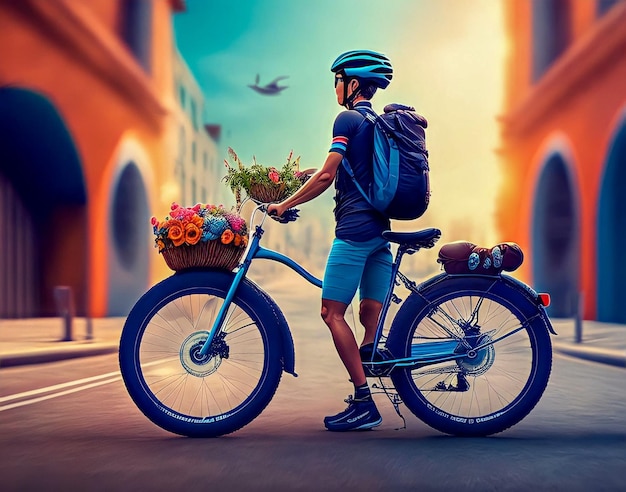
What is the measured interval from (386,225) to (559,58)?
15864 millimetres

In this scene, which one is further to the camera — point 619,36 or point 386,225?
point 619,36

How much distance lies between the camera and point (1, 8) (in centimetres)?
1470

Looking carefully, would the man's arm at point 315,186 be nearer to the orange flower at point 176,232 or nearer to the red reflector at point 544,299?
the orange flower at point 176,232

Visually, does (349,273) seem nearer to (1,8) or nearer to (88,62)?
(1,8)

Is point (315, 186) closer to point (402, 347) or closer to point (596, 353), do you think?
point (402, 347)

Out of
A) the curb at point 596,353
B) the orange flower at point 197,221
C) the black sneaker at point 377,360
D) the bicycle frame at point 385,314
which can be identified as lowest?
the curb at point 596,353

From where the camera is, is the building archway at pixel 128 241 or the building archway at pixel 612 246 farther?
the building archway at pixel 128 241

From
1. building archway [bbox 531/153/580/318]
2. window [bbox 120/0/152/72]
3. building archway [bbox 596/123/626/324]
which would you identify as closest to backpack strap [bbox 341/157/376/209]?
building archway [bbox 596/123/626/324]

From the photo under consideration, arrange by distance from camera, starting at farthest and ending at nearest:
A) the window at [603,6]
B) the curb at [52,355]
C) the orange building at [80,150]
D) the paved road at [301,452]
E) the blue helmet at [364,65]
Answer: the window at [603,6], the orange building at [80,150], the curb at [52,355], the blue helmet at [364,65], the paved road at [301,452]

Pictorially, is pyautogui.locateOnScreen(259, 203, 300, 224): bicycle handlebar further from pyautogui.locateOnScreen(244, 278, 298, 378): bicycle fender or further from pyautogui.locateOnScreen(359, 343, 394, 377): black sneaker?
pyautogui.locateOnScreen(359, 343, 394, 377): black sneaker

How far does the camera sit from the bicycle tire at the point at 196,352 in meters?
5.07

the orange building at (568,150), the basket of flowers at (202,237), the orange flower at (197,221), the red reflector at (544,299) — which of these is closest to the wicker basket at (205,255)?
the basket of flowers at (202,237)

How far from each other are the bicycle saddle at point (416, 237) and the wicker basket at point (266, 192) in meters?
0.68

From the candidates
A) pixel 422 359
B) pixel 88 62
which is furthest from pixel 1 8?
pixel 422 359
